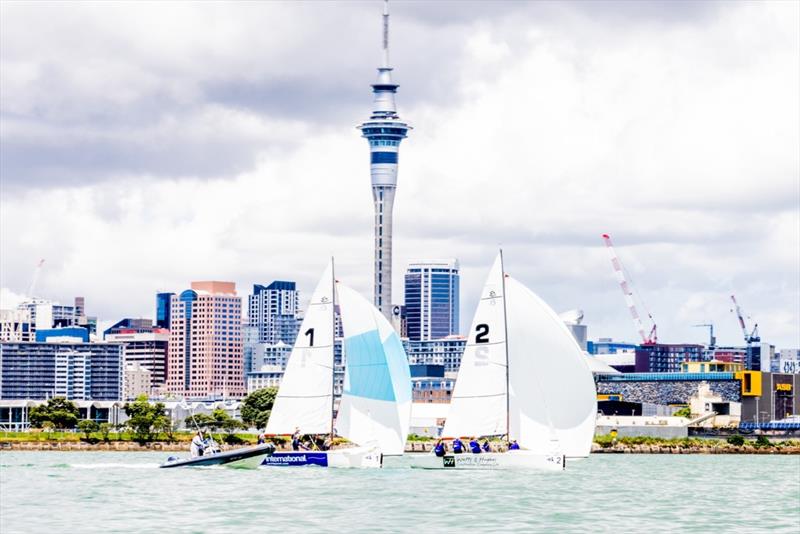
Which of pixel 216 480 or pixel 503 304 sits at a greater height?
pixel 503 304

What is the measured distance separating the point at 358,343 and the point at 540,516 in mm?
29981

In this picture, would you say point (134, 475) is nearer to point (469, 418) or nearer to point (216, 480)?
point (216, 480)

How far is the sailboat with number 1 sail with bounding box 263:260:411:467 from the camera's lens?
92.2 metres

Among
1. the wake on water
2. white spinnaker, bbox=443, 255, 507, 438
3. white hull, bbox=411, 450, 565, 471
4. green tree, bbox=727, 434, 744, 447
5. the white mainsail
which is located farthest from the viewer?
green tree, bbox=727, 434, 744, 447

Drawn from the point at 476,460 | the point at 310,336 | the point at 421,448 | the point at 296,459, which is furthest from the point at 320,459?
the point at 421,448

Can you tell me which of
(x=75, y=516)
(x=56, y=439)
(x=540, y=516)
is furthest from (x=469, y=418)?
(x=56, y=439)

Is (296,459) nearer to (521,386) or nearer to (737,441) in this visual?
(521,386)

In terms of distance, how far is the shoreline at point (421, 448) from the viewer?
154m

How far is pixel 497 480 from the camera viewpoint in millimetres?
83625

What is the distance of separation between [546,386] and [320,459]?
13314mm

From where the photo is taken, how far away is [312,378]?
9219cm

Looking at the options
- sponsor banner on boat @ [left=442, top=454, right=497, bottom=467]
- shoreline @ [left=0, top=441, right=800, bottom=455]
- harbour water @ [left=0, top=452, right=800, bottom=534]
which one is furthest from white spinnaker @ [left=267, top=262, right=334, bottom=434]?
shoreline @ [left=0, top=441, right=800, bottom=455]

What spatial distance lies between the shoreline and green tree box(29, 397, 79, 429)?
916 inches

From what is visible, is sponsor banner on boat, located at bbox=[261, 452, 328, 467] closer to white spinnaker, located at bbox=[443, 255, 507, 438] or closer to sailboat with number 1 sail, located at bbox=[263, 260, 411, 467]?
sailboat with number 1 sail, located at bbox=[263, 260, 411, 467]
